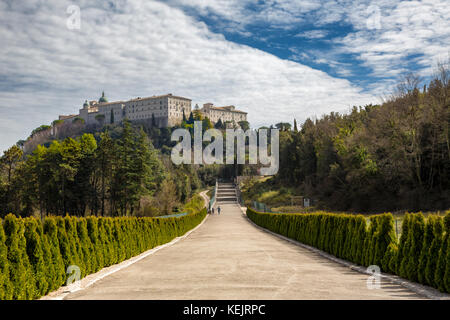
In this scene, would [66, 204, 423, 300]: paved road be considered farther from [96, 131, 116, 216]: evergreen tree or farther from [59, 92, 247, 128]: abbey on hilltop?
[59, 92, 247, 128]: abbey on hilltop

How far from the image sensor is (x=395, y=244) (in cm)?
995

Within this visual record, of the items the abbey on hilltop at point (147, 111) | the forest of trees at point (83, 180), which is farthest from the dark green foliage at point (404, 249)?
the abbey on hilltop at point (147, 111)

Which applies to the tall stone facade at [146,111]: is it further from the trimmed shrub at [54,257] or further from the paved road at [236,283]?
the trimmed shrub at [54,257]

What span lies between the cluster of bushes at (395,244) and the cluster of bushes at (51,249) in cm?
727

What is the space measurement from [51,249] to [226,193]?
278 ft

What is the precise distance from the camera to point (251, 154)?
4857 inches

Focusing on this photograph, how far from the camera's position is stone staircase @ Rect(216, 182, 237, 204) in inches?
3278

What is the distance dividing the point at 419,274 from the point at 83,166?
2252 inches

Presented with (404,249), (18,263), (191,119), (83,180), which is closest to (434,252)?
(404,249)

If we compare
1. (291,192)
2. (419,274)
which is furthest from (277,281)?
(291,192)

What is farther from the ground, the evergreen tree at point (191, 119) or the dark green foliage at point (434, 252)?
the evergreen tree at point (191, 119)

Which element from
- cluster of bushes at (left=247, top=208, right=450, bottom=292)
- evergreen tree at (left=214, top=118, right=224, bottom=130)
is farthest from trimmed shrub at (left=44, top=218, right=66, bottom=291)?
evergreen tree at (left=214, top=118, right=224, bottom=130)

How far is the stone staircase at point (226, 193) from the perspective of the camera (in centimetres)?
8325
